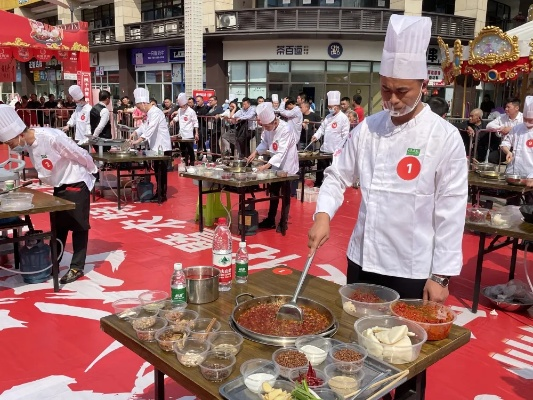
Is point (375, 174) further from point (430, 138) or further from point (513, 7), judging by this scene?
point (513, 7)

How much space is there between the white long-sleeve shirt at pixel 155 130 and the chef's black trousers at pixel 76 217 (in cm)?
397

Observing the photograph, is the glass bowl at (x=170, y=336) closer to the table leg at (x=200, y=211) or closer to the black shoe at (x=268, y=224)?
the table leg at (x=200, y=211)

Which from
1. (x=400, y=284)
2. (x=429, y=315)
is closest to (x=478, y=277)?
(x=400, y=284)

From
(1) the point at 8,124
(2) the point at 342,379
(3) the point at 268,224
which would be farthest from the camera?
(3) the point at 268,224

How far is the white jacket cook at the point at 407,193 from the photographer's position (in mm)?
1979

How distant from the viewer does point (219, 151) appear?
42.8 ft

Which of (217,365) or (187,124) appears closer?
(217,365)

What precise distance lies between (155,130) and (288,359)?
7.72 metres

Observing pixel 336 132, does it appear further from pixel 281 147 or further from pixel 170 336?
pixel 170 336

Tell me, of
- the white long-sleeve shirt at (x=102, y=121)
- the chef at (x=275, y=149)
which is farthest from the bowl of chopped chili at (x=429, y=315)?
the white long-sleeve shirt at (x=102, y=121)

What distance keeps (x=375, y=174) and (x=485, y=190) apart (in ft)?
16.2

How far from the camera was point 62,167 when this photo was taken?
14.4 ft

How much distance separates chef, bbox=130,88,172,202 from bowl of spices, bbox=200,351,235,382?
6.82 meters

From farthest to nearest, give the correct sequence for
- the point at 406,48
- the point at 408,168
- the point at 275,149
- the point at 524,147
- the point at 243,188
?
1. the point at 275,149
2. the point at 524,147
3. the point at 243,188
4. the point at 408,168
5. the point at 406,48
